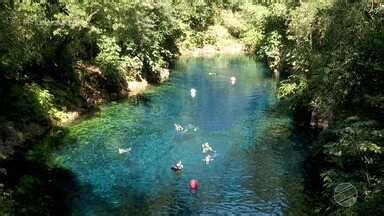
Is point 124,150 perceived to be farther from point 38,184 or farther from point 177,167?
point 38,184

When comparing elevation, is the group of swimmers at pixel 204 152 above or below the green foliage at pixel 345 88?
below

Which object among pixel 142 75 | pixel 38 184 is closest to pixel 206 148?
pixel 38 184

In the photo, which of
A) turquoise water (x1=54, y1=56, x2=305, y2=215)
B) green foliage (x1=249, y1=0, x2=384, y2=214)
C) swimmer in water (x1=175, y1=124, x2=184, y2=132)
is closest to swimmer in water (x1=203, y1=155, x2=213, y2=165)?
turquoise water (x1=54, y1=56, x2=305, y2=215)

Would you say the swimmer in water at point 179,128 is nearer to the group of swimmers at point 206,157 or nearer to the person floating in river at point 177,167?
the group of swimmers at point 206,157

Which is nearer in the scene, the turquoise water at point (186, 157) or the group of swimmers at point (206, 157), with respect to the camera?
the turquoise water at point (186, 157)

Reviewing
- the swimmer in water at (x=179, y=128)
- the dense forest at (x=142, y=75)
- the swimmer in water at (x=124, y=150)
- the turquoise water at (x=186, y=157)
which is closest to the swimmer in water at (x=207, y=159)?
the turquoise water at (x=186, y=157)

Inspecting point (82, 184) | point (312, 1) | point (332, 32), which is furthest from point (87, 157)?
point (312, 1)

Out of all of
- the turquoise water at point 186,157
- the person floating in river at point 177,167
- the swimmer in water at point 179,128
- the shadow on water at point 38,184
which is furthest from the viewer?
the swimmer in water at point 179,128
